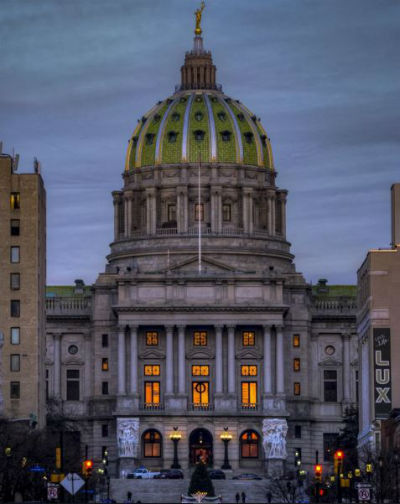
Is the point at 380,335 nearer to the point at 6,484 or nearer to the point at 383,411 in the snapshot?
the point at 383,411

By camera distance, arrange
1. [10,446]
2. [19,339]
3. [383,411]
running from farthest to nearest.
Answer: [19,339], [383,411], [10,446]

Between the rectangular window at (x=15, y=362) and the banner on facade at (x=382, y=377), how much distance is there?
3054 cm

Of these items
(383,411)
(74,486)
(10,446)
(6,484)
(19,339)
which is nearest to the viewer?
(74,486)

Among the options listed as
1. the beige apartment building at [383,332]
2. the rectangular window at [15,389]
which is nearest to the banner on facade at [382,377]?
the beige apartment building at [383,332]

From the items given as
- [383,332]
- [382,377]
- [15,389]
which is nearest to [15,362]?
[15,389]

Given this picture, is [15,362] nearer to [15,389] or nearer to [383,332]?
[15,389]

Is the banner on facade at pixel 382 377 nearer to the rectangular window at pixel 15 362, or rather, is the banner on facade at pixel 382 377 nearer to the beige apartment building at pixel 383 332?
the beige apartment building at pixel 383 332

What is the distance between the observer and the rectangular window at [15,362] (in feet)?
654

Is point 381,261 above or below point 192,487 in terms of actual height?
above

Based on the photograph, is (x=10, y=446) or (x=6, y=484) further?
(x=10, y=446)

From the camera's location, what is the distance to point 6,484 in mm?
159250

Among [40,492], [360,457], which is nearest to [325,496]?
[360,457]

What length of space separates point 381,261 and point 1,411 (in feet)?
109

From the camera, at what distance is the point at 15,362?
199625 mm
